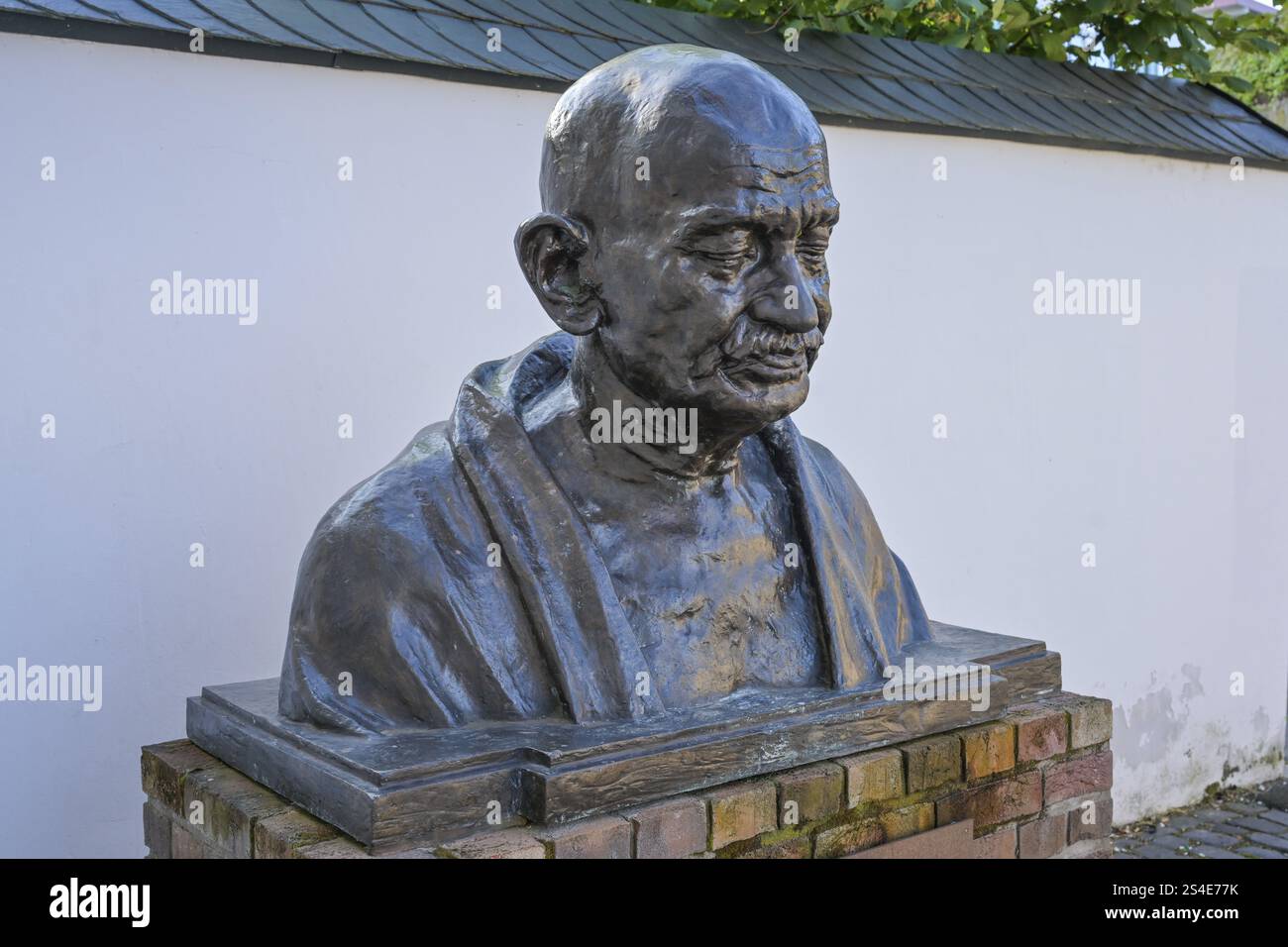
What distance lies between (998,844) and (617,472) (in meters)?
1.17

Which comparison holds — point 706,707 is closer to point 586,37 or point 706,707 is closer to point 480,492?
point 480,492

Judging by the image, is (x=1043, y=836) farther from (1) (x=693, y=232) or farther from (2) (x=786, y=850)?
(1) (x=693, y=232)

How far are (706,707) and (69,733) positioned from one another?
1863 mm

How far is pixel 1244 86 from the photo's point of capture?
6.61 meters

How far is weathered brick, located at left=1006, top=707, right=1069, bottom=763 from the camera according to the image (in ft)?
9.97

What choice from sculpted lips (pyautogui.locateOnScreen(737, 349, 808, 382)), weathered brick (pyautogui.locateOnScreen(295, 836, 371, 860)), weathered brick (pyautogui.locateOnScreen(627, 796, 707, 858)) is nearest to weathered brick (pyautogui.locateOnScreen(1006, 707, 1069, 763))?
weathered brick (pyautogui.locateOnScreen(627, 796, 707, 858))

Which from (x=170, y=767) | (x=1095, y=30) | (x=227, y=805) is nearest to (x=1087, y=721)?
(x=227, y=805)

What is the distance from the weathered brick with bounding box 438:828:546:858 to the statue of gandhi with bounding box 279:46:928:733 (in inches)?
10.3

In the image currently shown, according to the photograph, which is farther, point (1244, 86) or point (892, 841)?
point (1244, 86)

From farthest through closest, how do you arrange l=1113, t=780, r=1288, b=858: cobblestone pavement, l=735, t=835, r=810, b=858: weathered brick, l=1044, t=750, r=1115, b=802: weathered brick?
l=1113, t=780, r=1288, b=858: cobblestone pavement
l=1044, t=750, r=1115, b=802: weathered brick
l=735, t=835, r=810, b=858: weathered brick

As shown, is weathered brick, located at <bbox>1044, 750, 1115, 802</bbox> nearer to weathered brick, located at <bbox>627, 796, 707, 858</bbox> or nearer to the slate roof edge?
weathered brick, located at <bbox>627, 796, 707, 858</bbox>

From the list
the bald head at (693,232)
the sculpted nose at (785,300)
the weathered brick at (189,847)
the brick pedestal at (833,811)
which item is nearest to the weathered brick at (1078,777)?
the brick pedestal at (833,811)
